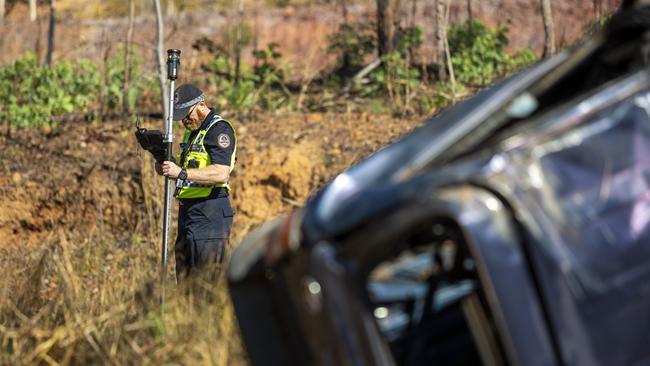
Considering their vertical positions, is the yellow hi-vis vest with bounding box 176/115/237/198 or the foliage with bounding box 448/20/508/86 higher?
the foliage with bounding box 448/20/508/86

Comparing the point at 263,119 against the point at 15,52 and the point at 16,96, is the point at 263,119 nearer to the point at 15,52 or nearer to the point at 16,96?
the point at 16,96

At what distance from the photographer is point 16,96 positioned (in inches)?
504

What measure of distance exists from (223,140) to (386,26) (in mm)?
6227

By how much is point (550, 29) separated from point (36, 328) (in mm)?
7826

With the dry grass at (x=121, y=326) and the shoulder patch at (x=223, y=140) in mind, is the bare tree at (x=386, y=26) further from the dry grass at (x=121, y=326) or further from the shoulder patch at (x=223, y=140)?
the dry grass at (x=121, y=326)

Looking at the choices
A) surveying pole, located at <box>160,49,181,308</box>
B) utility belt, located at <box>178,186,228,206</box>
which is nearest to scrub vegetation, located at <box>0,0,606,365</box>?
surveying pole, located at <box>160,49,181,308</box>

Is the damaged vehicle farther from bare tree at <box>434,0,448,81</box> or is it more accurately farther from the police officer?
bare tree at <box>434,0,448,81</box>

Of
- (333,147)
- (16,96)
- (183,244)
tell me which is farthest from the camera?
(16,96)

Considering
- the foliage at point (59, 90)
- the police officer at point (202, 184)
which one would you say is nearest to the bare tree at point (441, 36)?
the foliage at point (59, 90)

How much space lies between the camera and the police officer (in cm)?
654

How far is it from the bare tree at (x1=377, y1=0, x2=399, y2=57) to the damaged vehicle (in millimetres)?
8794

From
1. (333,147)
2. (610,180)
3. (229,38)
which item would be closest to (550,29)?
(333,147)

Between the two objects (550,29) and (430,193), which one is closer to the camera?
(430,193)

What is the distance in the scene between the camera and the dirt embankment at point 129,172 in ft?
33.2
